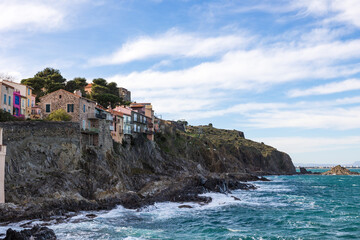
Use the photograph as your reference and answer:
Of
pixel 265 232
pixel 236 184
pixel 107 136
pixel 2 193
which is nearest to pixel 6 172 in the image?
pixel 2 193

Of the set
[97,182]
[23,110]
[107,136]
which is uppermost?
[23,110]

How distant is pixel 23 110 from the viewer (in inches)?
2184

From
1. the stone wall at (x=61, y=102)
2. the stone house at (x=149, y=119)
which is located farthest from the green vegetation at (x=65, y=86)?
the stone wall at (x=61, y=102)

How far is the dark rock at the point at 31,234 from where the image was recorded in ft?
71.7

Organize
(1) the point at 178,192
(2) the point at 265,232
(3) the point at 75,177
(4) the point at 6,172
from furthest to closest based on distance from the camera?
1. (1) the point at 178,192
2. (3) the point at 75,177
3. (4) the point at 6,172
4. (2) the point at 265,232

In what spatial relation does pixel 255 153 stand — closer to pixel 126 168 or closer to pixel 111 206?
pixel 126 168

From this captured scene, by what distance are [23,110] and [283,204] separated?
44.3 m

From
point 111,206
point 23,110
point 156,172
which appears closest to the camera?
point 111,206

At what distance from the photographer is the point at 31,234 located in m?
23.1

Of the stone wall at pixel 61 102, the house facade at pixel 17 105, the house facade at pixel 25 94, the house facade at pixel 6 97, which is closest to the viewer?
the house facade at pixel 6 97

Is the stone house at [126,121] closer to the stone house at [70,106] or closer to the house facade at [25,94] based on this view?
the stone house at [70,106]

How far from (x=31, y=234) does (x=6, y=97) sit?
3283 centimetres

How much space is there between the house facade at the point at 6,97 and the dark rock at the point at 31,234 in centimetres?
3047

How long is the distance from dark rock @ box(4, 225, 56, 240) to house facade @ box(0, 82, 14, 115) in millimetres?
30468
